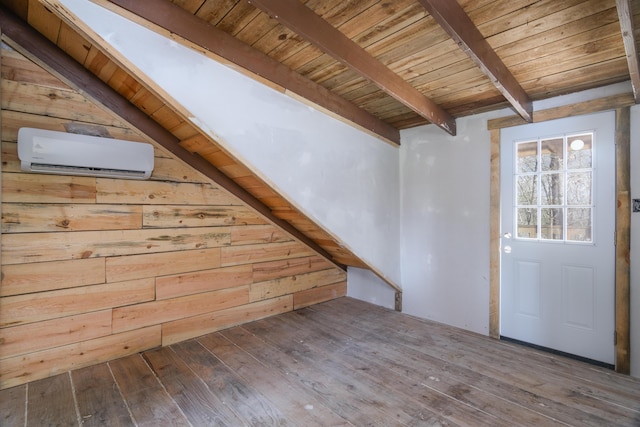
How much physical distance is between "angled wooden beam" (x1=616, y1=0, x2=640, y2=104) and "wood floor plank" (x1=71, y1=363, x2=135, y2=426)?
2984 millimetres

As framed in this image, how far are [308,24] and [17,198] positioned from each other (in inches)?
79.7

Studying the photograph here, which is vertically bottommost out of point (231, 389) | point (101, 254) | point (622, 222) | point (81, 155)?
point (231, 389)

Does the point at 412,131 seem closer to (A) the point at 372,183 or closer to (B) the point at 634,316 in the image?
(A) the point at 372,183

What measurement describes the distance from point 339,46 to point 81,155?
5.58 feet

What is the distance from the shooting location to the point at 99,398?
187 centimetres

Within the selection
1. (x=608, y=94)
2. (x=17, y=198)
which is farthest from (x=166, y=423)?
(x=608, y=94)

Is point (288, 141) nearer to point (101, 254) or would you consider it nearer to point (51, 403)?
point (101, 254)

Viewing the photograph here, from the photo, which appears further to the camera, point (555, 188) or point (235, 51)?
point (555, 188)

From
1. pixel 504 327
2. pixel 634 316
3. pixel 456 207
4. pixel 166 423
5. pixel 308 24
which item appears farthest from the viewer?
pixel 456 207

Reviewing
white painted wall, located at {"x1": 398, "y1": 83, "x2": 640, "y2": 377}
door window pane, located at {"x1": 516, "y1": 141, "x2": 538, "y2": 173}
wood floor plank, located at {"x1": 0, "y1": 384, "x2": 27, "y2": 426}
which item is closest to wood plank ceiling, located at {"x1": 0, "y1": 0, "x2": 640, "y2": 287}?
door window pane, located at {"x1": 516, "y1": 141, "x2": 538, "y2": 173}

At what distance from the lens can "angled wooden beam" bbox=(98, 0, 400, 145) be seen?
152cm

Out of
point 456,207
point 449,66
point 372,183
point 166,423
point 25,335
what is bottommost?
point 166,423

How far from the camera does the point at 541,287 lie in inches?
99.0

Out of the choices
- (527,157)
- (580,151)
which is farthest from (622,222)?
(527,157)
